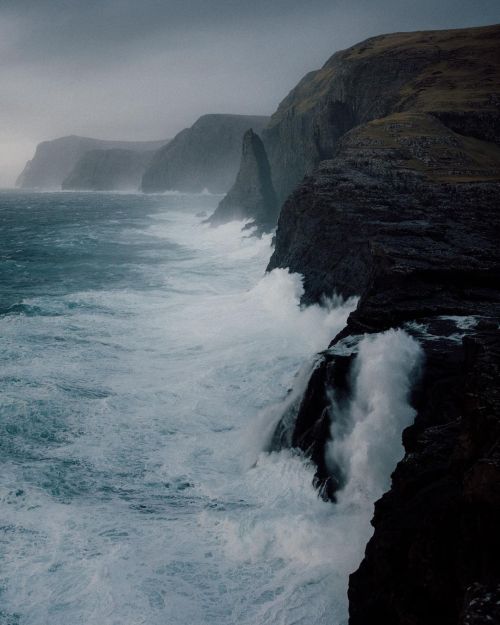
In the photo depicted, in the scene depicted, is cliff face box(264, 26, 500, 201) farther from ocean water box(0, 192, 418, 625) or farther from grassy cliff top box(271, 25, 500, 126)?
ocean water box(0, 192, 418, 625)

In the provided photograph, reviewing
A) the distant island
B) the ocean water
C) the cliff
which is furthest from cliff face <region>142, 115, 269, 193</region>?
the ocean water

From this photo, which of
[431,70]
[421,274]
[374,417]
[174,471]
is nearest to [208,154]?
[431,70]

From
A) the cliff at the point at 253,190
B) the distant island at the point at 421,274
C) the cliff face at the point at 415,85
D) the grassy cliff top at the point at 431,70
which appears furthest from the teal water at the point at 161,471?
the cliff at the point at 253,190

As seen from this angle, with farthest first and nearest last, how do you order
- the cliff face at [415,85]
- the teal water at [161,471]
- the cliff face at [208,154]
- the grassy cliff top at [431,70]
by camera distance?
the cliff face at [208,154], the grassy cliff top at [431,70], the cliff face at [415,85], the teal water at [161,471]

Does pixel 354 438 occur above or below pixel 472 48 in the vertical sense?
below

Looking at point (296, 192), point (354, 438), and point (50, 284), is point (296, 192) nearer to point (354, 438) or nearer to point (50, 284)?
point (50, 284)

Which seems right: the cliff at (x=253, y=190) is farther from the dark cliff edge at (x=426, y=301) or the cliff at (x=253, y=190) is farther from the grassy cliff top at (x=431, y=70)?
the dark cliff edge at (x=426, y=301)

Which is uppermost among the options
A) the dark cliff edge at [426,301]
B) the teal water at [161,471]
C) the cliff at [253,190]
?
the cliff at [253,190]

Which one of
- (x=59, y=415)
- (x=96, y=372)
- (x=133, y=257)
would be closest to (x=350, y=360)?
(x=59, y=415)
